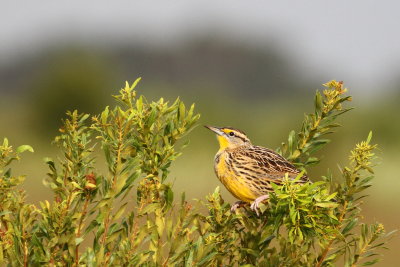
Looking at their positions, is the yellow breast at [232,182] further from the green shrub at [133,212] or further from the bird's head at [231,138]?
the green shrub at [133,212]

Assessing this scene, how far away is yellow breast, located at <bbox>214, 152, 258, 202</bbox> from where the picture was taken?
4.33 meters

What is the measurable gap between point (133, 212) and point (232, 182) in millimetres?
2009

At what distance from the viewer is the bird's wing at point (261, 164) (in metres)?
4.29

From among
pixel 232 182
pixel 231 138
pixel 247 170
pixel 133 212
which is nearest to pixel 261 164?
pixel 247 170

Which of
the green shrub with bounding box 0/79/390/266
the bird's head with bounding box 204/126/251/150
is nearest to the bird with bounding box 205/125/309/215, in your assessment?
the bird's head with bounding box 204/126/251/150

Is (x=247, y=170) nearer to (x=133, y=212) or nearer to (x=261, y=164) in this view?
(x=261, y=164)

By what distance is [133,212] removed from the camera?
8.32 ft

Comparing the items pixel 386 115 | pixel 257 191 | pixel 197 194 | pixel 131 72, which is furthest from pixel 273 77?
pixel 257 191

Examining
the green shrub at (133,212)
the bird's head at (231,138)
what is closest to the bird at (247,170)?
the bird's head at (231,138)

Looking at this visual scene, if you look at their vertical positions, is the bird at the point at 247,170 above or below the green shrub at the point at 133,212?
above

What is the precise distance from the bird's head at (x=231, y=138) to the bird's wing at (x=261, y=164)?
0.49 ft

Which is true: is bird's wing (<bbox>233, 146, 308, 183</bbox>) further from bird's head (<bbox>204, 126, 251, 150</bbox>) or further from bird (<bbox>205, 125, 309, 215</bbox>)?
bird's head (<bbox>204, 126, 251, 150</bbox>)

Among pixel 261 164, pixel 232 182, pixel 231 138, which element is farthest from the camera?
pixel 231 138

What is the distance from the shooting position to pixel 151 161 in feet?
8.75
